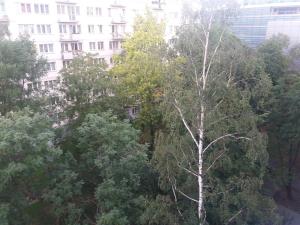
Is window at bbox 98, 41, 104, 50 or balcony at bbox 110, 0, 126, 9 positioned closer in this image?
window at bbox 98, 41, 104, 50

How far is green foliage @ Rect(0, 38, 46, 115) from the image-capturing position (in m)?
17.1

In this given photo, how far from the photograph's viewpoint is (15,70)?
16938 mm

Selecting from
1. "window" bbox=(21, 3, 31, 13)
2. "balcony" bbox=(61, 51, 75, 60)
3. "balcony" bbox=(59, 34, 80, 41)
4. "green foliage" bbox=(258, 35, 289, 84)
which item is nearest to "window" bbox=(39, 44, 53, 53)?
"balcony" bbox=(61, 51, 75, 60)

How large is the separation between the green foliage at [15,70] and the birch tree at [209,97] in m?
9.82

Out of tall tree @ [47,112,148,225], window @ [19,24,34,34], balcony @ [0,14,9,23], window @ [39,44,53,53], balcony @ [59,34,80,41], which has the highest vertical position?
balcony @ [0,14,9,23]

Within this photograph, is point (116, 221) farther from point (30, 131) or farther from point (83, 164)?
point (30, 131)

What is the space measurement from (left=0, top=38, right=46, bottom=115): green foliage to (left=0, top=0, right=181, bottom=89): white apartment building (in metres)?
6.09

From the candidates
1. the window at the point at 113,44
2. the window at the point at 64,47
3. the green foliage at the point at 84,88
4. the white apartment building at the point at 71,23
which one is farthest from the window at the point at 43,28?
the green foliage at the point at 84,88

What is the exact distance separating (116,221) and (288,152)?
17.1m

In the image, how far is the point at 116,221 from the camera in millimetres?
12906

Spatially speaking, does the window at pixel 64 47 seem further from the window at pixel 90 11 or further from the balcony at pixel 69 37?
the window at pixel 90 11

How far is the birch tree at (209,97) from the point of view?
36.2 feet

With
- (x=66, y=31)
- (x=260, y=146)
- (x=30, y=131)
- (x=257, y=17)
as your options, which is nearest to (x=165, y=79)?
(x=260, y=146)

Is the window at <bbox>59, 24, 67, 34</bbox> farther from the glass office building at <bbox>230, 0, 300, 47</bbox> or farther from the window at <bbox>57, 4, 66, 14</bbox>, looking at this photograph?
the glass office building at <bbox>230, 0, 300, 47</bbox>
